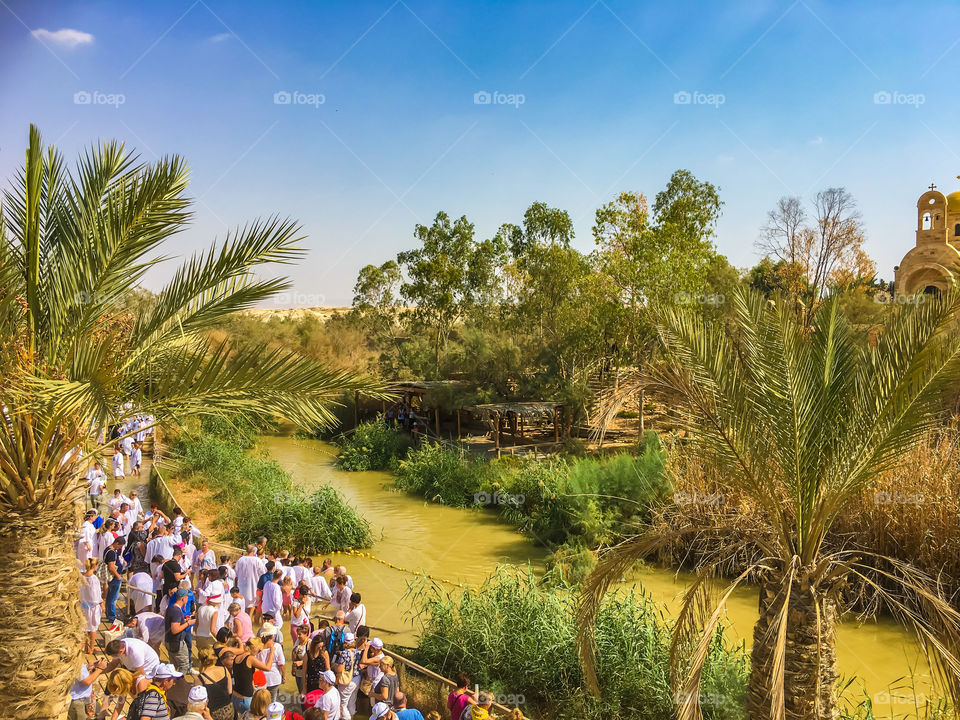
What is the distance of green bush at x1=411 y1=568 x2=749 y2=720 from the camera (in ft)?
27.3

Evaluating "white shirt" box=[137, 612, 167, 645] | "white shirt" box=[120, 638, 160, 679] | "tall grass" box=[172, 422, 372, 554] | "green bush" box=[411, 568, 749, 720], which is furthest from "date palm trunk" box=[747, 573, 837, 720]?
"tall grass" box=[172, 422, 372, 554]

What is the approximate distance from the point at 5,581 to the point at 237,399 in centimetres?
201

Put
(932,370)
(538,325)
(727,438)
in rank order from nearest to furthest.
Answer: (932,370) < (727,438) < (538,325)

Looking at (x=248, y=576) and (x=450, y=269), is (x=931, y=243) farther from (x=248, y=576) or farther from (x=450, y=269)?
(x=248, y=576)

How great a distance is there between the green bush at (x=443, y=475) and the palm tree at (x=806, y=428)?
1534cm

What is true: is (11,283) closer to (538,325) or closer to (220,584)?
(220,584)

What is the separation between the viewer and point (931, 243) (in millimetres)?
29125

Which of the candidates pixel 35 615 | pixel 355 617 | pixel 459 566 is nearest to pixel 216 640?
pixel 355 617

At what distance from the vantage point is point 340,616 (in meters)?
8.06

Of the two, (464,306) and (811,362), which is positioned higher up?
(464,306)

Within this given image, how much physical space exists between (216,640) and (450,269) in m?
28.5

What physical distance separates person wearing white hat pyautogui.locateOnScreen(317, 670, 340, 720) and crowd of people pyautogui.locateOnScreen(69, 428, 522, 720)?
11 millimetres

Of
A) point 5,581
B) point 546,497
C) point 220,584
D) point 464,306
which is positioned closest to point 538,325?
point 464,306

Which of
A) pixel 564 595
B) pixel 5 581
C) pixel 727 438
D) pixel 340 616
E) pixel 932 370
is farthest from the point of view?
pixel 564 595
